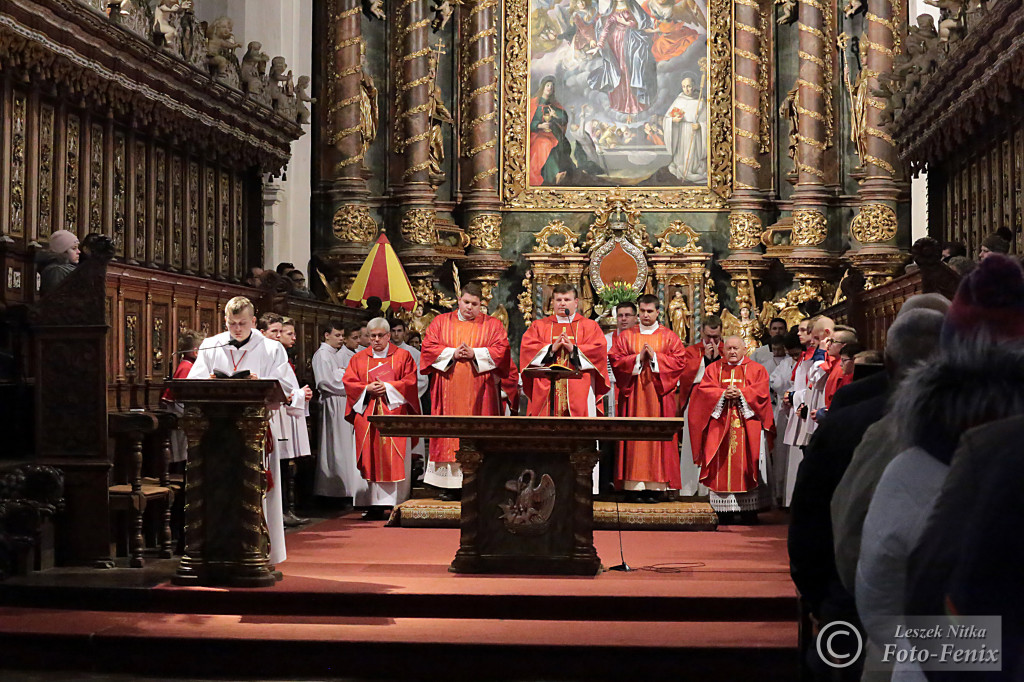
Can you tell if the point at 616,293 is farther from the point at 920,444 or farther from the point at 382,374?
the point at 920,444

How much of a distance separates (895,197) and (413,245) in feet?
20.5

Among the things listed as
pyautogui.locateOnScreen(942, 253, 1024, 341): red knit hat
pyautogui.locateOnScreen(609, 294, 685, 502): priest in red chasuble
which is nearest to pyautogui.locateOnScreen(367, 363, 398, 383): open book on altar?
pyautogui.locateOnScreen(609, 294, 685, 502): priest in red chasuble

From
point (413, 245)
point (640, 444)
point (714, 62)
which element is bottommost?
point (640, 444)

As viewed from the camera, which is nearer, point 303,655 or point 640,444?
point 303,655

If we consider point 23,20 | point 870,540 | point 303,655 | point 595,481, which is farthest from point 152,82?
point 870,540

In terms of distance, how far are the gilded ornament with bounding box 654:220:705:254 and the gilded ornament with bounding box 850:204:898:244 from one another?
2.18 meters

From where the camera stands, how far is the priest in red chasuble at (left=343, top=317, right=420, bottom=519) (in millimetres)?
11383

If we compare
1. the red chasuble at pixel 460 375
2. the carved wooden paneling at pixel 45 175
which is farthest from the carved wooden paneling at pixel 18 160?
the red chasuble at pixel 460 375

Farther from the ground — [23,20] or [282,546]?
[23,20]

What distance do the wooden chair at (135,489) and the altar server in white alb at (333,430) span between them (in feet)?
12.5

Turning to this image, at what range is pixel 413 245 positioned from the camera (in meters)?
17.5

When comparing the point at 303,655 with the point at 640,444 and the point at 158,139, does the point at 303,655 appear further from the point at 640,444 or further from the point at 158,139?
the point at 158,139

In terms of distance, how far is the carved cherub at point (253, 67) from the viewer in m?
14.7

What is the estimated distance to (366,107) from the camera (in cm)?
1786
